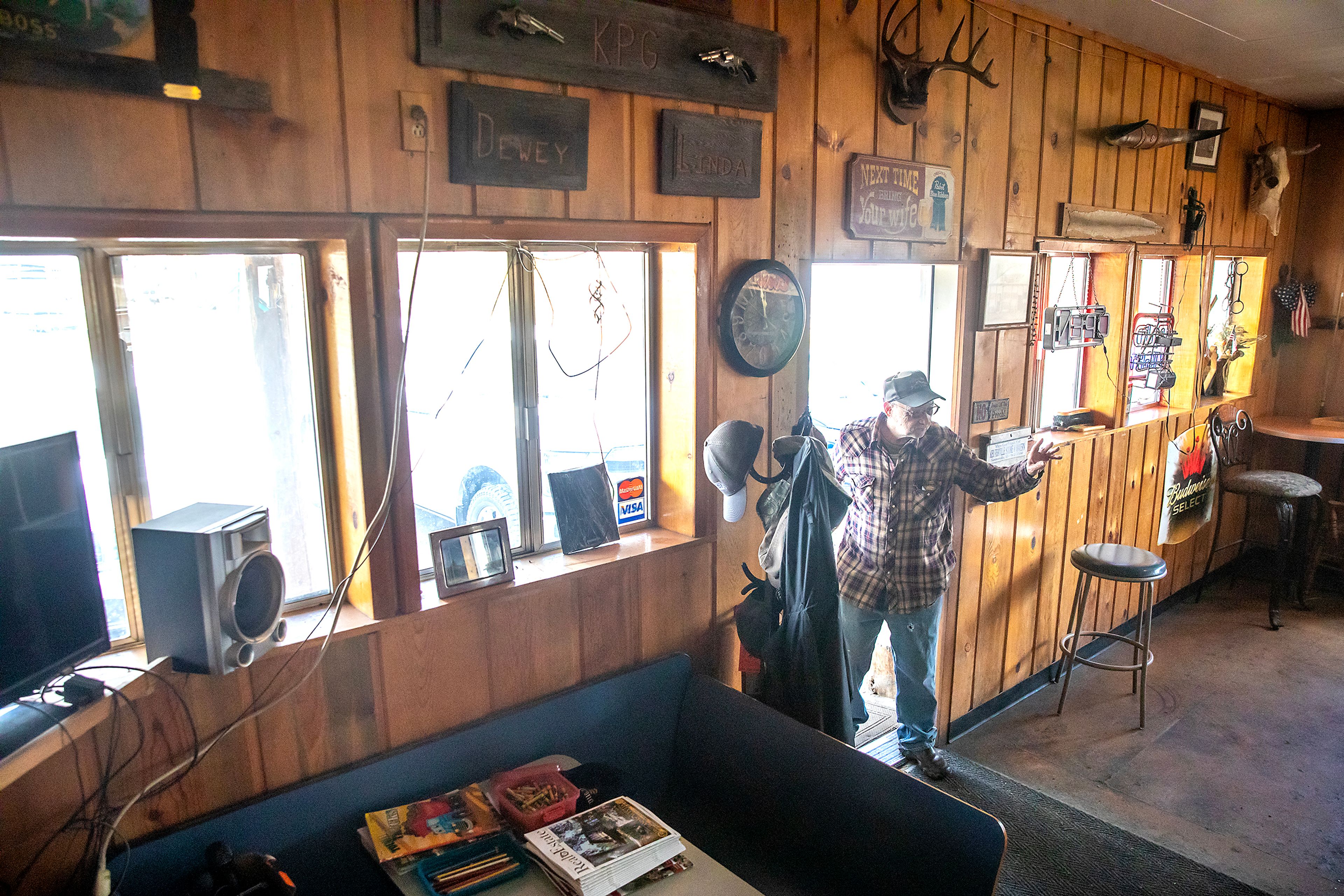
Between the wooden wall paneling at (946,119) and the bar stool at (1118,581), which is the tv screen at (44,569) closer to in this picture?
Result: the wooden wall paneling at (946,119)

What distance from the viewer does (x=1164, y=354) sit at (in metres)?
4.68

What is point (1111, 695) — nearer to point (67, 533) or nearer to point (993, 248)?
point (993, 248)

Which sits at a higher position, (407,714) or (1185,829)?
(407,714)

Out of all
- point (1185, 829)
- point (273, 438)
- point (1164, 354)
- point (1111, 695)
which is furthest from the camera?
point (1164, 354)

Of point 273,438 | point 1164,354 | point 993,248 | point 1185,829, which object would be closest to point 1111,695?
point 1185,829

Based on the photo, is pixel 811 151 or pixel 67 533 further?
pixel 811 151

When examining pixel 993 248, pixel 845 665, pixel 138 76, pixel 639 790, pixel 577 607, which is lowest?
pixel 639 790

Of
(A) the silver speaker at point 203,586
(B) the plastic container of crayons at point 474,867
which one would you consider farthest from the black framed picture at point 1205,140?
(A) the silver speaker at point 203,586

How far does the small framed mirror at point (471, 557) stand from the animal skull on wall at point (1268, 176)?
195 inches

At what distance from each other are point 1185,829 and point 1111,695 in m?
1.05

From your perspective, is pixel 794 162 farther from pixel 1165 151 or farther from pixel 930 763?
pixel 1165 151

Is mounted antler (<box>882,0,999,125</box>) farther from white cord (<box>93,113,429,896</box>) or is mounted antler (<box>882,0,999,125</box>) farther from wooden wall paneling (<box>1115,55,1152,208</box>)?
white cord (<box>93,113,429,896</box>)

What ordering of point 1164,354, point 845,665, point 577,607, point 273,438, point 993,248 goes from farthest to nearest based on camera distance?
point 1164,354
point 993,248
point 845,665
point 577,607
point 273,438

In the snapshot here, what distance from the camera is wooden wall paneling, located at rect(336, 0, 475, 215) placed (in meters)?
1.75
